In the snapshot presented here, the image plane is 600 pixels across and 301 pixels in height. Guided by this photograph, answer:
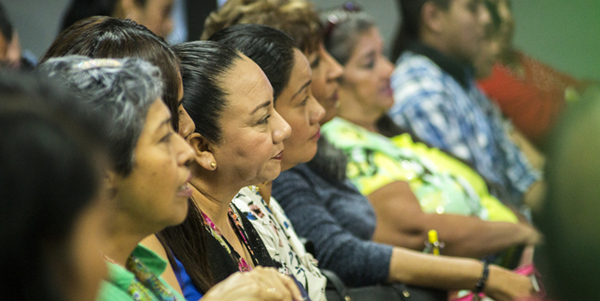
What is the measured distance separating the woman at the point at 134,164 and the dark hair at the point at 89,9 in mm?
1459

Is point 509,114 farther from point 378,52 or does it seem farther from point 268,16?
point 268,16

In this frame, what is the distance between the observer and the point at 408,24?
405 centimetres

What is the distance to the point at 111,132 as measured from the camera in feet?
2.76

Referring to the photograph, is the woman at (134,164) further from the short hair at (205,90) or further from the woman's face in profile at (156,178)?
the short hair at (205,90)

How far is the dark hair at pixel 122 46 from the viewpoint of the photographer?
A: 3.81ft

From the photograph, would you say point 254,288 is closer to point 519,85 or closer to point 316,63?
point 316,63

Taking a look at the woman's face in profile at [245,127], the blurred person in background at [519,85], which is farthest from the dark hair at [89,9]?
the blurred person in background at [519,85]

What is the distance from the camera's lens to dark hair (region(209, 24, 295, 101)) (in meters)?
1.70

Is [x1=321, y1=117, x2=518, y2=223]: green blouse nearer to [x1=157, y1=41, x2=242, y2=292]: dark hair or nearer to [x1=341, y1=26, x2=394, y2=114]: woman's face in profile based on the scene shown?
[x1=341, y1=26, x2=394, y2=114]: woman's face in profile

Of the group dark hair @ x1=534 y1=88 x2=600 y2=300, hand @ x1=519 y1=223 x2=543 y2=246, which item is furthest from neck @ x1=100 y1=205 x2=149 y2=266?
hand @ x1=519 y1=223 x2=543 y2=246

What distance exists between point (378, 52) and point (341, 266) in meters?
1.39

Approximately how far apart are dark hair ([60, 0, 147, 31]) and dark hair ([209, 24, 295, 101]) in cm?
74

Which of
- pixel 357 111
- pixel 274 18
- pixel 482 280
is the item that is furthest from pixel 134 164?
pixel 357 111

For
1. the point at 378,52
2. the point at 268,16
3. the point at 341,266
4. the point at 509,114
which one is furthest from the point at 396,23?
the point at 341,266
